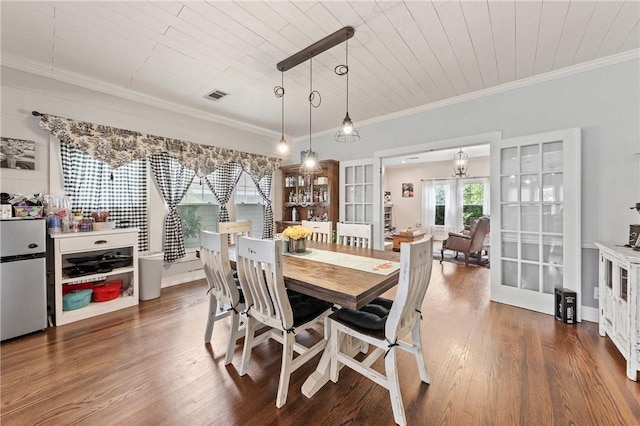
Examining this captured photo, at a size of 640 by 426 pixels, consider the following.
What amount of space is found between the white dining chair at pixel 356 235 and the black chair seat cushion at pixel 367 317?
1.13 m

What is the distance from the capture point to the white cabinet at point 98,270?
2654mm

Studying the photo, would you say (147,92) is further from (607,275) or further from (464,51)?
(607,275)

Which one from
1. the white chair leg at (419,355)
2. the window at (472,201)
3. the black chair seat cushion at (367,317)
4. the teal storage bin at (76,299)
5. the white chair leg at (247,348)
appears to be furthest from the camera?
the window at (472,201)

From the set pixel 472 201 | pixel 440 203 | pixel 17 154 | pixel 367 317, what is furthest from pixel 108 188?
pixel 472 201

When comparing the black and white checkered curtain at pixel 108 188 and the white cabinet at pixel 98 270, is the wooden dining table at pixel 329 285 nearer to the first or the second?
the white cabinet at pixel 98 270

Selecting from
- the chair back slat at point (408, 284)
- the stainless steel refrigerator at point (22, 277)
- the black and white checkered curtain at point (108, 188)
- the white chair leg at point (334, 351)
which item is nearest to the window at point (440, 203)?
the chair back slat at point (408, 284)

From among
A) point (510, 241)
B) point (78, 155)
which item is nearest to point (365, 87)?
point (510, 241)

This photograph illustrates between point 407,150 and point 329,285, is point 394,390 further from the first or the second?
point 407,150

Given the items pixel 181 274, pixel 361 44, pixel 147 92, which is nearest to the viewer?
pixel 361 44

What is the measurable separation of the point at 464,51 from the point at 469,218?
6754 millimetres

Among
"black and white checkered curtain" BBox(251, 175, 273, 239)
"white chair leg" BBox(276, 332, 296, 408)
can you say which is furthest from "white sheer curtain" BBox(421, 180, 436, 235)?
"white chair leg" BBox(276, 332, 296, 408)

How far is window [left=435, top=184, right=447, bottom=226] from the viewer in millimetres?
8516

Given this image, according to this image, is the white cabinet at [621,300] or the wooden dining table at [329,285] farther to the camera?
the white cabinet at [621,300]

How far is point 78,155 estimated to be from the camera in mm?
3047
